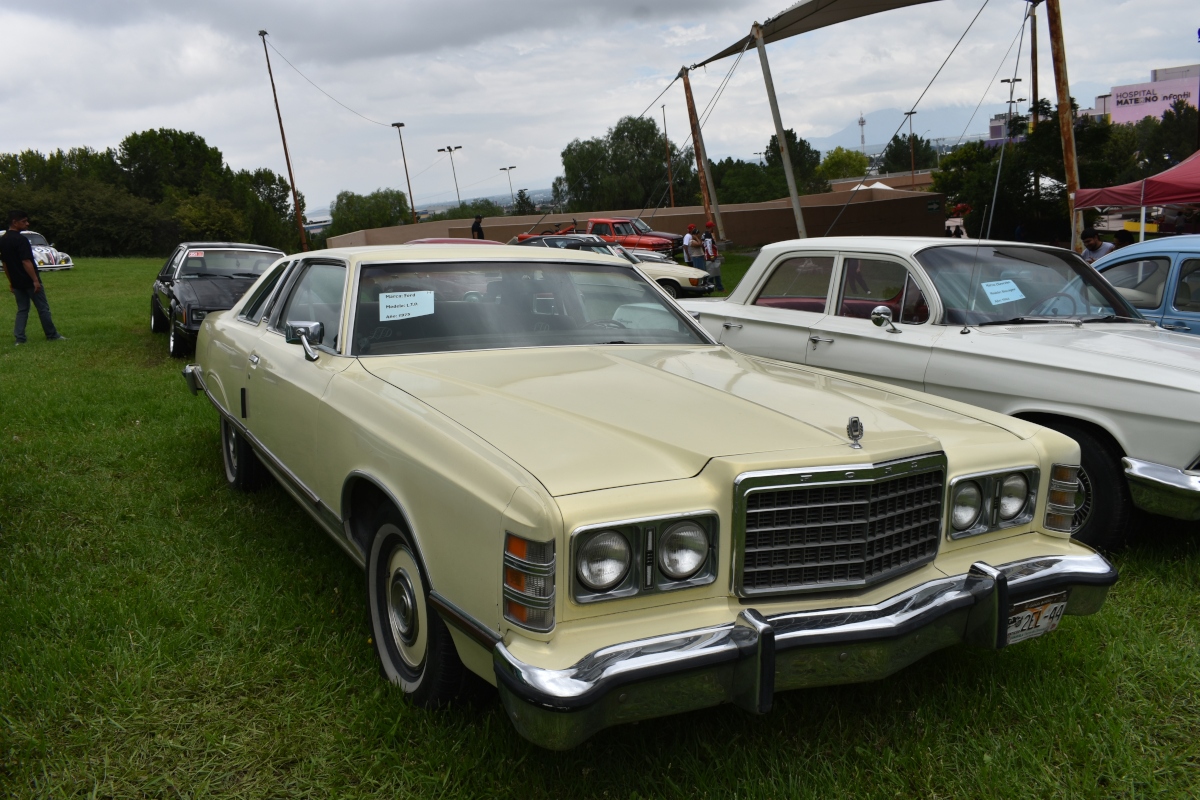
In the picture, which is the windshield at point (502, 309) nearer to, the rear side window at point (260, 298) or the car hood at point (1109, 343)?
the rear side window at point (260, 298)

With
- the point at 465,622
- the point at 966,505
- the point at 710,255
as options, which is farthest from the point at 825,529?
the point at 710,255

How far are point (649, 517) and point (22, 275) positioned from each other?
1258cm

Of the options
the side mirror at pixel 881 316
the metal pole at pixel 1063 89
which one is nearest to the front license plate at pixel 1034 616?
the side mirror at pixel 881 316

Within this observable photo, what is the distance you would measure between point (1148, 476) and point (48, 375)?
33.2 ft

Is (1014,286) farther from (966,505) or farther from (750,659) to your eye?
(750,659)

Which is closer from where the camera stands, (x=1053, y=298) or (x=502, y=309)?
(x=502, y=309)

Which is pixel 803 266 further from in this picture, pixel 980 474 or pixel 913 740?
pixel 913 740

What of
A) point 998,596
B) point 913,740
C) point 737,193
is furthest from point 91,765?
point 737,193

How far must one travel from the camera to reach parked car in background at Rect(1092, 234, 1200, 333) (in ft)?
20.4

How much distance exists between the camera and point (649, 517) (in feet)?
7.22

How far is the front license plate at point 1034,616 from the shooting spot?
2.61 meters

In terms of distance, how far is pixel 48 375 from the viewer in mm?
9555

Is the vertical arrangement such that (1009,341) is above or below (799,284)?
below

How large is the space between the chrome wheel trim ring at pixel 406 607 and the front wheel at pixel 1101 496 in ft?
9.69
